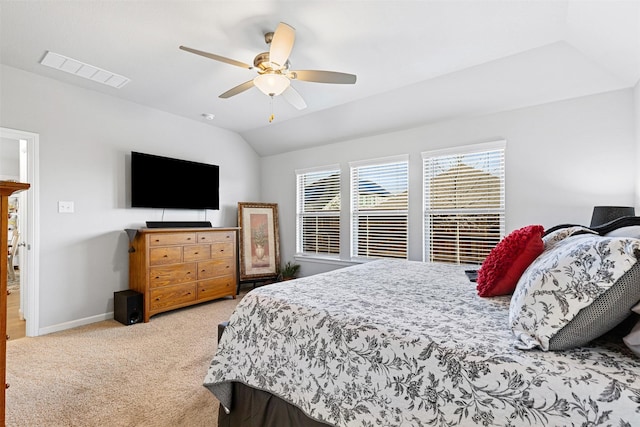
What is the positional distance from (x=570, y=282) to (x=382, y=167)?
3426mm

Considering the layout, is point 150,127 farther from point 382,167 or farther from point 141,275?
point 382,167

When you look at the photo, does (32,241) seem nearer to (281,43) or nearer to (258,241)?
(258,241)

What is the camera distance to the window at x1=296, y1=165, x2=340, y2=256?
4762mm

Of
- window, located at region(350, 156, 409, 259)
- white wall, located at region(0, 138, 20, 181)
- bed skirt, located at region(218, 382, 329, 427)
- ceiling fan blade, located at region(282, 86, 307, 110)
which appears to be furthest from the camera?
white wall, located at region(0, 138, 20, 181)

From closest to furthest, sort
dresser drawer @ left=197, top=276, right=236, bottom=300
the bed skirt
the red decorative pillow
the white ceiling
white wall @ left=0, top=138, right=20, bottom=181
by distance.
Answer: the bed skirt
the red decorative pillow
the white ceiling
dresser drawer @ left=197, top=276, right=236, bottom=300
white wall @ left=0, top=138, right=20, bottom=181

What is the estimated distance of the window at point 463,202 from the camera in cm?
338

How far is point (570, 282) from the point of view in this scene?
95cm

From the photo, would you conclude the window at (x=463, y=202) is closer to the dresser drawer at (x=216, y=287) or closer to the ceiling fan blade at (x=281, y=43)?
the ceiling fan blade at (x=281, y=43)

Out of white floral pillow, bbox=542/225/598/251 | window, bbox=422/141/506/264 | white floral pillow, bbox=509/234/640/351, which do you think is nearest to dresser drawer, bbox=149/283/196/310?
window, bbox=422/141/506/264

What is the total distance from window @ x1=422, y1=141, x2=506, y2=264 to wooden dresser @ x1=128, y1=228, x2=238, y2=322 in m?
2.84

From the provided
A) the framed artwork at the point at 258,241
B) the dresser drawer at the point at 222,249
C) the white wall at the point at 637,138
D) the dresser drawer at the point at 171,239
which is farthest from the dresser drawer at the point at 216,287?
the white wall at the point at 637,138

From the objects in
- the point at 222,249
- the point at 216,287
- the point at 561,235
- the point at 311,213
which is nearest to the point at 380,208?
the point at 311,213

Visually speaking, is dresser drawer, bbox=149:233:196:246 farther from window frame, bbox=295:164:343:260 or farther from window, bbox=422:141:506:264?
window, bbox=422:141:506:264

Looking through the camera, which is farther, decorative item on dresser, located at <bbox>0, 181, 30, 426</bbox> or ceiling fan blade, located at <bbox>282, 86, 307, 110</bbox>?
ceiling fan blade, located at <bbox>282, 86, 307, 110</bbox>
